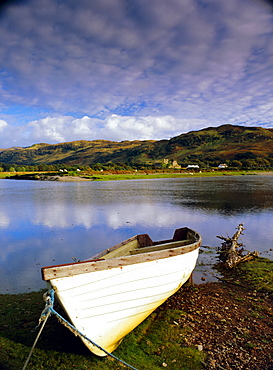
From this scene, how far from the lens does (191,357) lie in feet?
19.9

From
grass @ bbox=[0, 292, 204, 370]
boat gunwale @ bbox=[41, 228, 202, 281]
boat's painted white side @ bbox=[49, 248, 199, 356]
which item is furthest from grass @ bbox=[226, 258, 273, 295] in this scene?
boat gunwale @ bbox=[41, 228, 202, 281]

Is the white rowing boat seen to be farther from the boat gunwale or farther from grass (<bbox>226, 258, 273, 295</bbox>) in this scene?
grass (<bbox>226, 258, 273, 295</bbox>)

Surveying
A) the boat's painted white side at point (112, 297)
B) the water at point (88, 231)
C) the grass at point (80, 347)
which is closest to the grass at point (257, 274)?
the water at point (88, 231)

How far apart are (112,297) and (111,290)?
21cm

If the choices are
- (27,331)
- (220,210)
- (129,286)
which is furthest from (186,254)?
(220,210)

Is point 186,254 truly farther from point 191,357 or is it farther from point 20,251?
point 20,251

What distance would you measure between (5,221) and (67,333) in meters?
20.8

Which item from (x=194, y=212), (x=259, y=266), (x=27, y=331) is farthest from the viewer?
(x=194, y=212)

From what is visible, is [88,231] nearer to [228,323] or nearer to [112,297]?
[228,323]

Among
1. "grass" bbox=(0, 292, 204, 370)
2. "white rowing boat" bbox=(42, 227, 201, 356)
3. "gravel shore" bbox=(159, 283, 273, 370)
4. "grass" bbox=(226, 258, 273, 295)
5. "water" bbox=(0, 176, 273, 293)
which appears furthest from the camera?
"water" bbox=(0, 176, 273, 293)

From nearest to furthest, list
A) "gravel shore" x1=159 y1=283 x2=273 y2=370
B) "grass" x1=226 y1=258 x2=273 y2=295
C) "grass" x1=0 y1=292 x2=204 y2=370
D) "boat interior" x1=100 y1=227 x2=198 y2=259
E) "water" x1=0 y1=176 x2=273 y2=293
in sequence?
1. "grass" x1=0 y1=292 x2=204 y2=370
2. "gravel shore" x1=159 y1=283 x2=273 y2=370
3. "boat interior" x1=100 y1=227 x2=198 y2=259
4. "grass" x1=226 y1=258 x2=273 y2=295
5. "water" x1=0 y1=176 x2=273 y2=293

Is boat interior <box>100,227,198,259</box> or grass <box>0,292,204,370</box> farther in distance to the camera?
boat interior <box>100,227,198,259</box>

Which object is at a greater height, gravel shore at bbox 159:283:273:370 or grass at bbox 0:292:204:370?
grass at bbox 0:292:204:370

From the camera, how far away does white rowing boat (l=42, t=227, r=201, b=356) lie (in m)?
5.24
